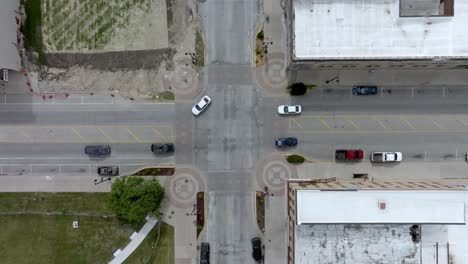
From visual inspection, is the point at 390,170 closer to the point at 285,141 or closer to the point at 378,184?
the point at 378,184

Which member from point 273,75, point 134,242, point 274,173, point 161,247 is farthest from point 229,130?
point 134,242

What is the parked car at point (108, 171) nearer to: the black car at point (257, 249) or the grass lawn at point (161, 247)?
the grass lawn at point (161, 247)

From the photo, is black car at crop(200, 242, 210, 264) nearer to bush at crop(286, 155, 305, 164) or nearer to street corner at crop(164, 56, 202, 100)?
bush at crop(286, 155, 305, 164)

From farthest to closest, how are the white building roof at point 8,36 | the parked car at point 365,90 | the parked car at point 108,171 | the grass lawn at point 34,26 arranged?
1. the parked car at point 108,171
2. the grass lawn at point 34,26
3. the parked car at point 365,90
4. the white building roof at point 8,36

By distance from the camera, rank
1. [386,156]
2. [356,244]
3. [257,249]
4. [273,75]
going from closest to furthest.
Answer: [356,244]
[386,156]
[257,249]
[273,75]

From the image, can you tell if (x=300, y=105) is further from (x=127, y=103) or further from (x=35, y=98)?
(x=35, y=98)

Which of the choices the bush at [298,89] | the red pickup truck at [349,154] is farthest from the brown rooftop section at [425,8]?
the red pickup truck at [349,154]
